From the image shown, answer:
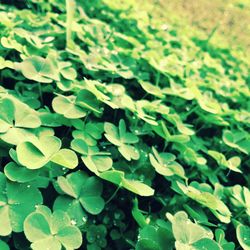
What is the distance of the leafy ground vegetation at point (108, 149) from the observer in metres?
0.98

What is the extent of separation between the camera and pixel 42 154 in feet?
3.32

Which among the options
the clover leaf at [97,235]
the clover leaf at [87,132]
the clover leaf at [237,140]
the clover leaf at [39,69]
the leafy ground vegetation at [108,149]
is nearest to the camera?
the leafy ground vegetation at [108,149]

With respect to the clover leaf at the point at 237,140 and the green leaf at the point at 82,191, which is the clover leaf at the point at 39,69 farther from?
the clover leaf at the point at 237,140

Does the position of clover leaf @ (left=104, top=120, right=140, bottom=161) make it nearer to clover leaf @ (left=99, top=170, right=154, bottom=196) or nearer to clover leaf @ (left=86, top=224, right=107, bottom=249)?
clover leaf @ (left=99, top=170, right=154, bottom=196)

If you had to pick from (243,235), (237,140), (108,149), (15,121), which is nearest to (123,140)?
(108,149)

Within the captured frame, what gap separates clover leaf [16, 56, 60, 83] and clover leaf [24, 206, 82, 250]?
0.59 meters

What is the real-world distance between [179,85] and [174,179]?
27.6 inches

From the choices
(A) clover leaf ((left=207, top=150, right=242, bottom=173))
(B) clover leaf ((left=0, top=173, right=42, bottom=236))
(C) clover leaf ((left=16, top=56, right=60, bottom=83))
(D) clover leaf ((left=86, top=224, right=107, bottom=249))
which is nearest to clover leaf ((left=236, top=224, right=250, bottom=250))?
(A) clover leaf ((left=207, top=150, right=242, bottom=173))

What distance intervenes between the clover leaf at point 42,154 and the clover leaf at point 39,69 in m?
0.38

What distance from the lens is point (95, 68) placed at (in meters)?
1.68

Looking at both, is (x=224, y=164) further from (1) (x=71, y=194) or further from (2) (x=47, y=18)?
(2) (x=47, y=18)

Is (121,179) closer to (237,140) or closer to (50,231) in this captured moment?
(50,231)

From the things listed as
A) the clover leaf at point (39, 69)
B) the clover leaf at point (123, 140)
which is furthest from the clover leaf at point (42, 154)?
the clover leaf at point (39, 69)

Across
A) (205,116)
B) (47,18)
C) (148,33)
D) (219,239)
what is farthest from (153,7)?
(219,239)
